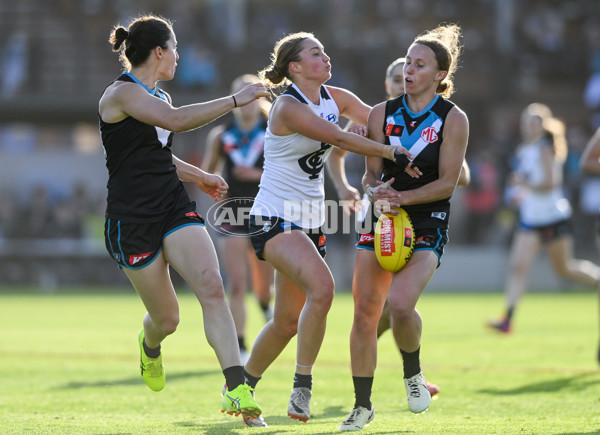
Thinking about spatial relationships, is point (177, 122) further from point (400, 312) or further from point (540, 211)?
point (540, 211)

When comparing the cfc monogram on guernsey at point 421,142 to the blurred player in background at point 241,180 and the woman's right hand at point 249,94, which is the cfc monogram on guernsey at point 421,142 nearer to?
the woman's right hand at point 249,94

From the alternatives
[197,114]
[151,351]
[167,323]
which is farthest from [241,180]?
[197,114]

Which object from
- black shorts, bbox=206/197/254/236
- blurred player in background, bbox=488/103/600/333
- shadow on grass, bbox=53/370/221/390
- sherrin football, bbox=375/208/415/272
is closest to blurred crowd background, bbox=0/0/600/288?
blurred player in background, bbox=488/103/600/333

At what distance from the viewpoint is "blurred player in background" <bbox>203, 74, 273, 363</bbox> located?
9664mm

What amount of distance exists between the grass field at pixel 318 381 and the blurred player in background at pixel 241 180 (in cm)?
94

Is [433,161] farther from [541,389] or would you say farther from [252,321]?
[252,321]

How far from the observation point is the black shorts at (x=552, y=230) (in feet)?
39.8

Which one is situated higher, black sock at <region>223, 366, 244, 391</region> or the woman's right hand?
the woman's right hand

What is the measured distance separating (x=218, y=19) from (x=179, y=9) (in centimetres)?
138

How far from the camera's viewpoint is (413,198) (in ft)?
19.8

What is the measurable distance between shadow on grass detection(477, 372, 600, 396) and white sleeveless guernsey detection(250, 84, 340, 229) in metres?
2.49

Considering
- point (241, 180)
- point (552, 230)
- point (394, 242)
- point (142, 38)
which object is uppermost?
point (142, 38)

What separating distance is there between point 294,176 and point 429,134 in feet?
3.15

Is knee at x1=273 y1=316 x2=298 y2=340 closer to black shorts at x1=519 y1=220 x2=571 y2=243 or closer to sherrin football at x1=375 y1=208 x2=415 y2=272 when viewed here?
sherrin football at x1=375 y1=208 x2=415 y2=272
